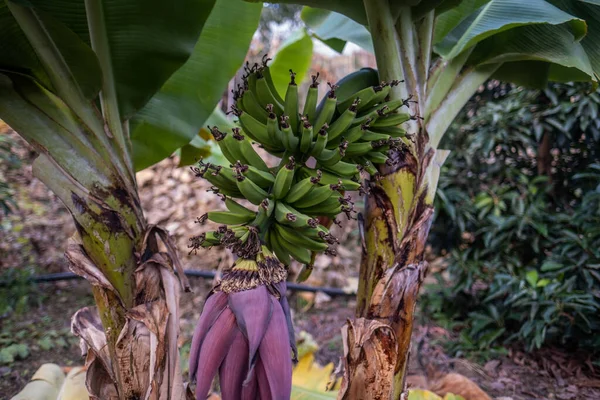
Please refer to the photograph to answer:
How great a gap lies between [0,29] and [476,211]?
2073 millimetres

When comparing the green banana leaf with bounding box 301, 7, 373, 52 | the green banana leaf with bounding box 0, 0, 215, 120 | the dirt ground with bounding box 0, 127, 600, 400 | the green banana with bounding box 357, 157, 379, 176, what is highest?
the green banana leaf with bounding box 301, 7, 373, 52

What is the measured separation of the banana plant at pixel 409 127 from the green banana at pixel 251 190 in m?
0.25

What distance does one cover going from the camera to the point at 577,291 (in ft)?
5.10

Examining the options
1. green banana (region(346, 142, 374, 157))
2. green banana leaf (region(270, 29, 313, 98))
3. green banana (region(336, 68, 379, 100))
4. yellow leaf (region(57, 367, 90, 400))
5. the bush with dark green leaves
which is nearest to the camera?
green banana (region(346, 142, 374, 157))

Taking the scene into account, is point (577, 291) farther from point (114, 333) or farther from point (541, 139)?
point (114, 333)

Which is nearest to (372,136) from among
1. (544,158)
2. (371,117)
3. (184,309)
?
(371,117)

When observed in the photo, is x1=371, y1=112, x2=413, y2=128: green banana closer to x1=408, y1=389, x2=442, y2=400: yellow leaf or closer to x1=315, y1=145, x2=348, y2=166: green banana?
x1=315, y1=145, x2=348, y2=166: green banana

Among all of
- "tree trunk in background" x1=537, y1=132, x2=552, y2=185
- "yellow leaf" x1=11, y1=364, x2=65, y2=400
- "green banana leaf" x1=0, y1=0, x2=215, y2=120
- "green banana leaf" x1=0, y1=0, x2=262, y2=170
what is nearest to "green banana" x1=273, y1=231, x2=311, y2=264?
"green banana leaf" x1=0, y1=0, x2=262, y2=170

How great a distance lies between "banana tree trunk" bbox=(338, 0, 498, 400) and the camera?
69 cm

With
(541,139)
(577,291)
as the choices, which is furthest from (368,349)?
(541,139)

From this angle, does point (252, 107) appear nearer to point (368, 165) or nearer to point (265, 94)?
point (265, 94)

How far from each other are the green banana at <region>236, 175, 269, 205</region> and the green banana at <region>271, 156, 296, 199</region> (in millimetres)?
20

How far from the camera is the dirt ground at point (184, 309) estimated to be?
62.8 inches

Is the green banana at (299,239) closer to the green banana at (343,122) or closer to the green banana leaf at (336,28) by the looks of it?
the green banana at (343,122)
